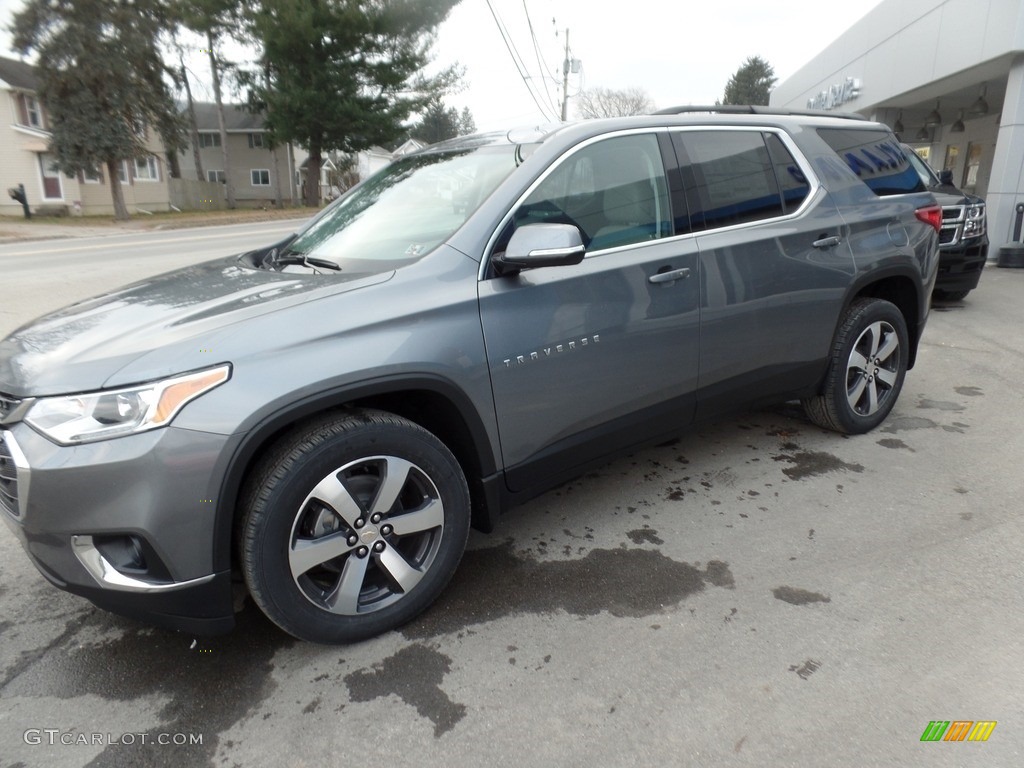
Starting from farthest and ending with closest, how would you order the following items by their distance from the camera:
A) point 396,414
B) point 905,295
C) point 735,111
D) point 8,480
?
point 905,295 < point 735,111 < point 396,414 < point 8,480

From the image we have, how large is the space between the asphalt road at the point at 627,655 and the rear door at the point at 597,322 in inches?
20.5

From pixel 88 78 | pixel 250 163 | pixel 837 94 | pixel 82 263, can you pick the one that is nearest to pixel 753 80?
pixel 250 163

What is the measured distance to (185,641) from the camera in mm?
2654

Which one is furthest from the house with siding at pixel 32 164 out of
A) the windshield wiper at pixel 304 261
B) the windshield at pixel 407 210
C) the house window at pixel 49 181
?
the windshield wiper at pixel 304 261

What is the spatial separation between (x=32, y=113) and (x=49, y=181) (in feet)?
12.3

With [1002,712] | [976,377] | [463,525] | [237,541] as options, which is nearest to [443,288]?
[463,525]

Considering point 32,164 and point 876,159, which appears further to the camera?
point 32,164

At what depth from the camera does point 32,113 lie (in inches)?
1345

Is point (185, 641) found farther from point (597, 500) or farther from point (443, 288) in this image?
point (597, 500)

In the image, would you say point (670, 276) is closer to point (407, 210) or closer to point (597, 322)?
point (597, 322)

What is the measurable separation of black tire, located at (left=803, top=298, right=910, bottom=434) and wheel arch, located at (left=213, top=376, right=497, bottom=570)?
2.38m

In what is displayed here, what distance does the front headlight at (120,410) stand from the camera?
207 centimetres

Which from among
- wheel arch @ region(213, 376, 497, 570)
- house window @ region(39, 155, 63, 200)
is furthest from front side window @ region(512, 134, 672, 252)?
house window @ region(39, 155, 63, 200)

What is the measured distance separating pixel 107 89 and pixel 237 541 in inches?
1312
